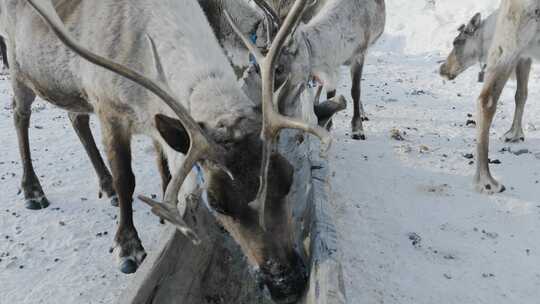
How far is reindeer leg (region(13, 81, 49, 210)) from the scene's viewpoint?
3.52 metres

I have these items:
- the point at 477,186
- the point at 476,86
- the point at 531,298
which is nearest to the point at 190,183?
the point at 531,298

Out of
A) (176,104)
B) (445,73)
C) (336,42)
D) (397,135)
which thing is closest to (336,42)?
(336,42)

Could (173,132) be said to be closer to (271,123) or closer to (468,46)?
(271,123)

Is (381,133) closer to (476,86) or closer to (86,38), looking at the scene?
(476,86)

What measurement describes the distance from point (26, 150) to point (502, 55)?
3.68 metres

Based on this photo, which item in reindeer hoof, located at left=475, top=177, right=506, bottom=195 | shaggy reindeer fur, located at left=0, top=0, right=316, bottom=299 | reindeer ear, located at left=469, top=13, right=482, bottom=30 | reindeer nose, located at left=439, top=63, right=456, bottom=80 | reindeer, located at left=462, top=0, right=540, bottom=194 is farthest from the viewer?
reindeer nose, located at left=439, top=63, right=456, bottom=80

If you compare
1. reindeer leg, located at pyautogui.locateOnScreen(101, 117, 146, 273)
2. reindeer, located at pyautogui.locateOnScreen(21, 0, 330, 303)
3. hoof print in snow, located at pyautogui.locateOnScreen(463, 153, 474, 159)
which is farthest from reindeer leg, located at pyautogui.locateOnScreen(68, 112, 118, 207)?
A: hoof print in snow, located at pyautogui.locateOnScreen(463, 153, 474, 159)

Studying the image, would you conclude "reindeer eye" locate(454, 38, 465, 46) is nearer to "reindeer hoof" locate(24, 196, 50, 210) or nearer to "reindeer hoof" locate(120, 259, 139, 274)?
"reindeer hoof" locate(120, 259, 139, 274)

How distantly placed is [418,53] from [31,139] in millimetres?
8243

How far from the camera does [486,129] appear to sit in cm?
367

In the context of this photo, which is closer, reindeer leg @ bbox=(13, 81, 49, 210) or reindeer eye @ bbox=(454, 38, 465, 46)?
reindeer leg @ bbox=(13, 81, 49, 210)

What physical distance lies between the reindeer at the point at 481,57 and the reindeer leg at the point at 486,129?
1.19 meters

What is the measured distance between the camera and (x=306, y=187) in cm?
261

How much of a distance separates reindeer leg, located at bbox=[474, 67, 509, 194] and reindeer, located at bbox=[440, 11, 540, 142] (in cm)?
119
